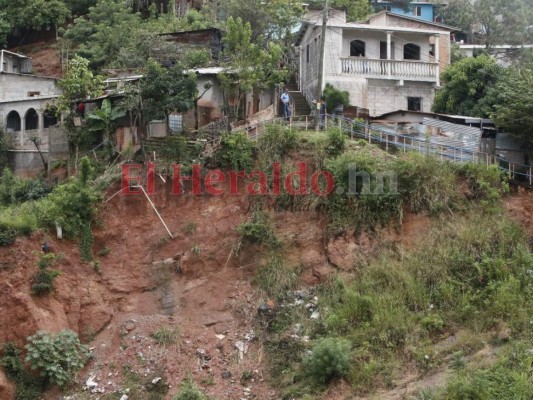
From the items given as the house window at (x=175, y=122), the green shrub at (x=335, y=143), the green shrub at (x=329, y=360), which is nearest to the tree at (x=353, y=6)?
the house window at (x=175, y=122)

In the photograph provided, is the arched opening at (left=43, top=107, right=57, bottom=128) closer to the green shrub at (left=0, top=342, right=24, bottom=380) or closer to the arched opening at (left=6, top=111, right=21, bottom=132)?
the arched opening at (left=6, top=111, right=21, bottom=132)

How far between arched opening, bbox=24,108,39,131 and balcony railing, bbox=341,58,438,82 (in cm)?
1005

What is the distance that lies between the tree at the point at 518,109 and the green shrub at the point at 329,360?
7546mm

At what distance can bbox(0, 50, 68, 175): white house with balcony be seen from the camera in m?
23.6

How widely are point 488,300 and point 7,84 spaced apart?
18.4 metres

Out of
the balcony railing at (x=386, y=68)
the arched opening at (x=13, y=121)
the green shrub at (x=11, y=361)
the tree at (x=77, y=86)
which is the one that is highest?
the balcony railing at (x=386, y=68)

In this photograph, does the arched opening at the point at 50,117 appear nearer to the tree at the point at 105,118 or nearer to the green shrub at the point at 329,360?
the tree at the point at 105,118

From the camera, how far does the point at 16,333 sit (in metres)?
17.0

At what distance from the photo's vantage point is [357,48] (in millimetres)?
26000

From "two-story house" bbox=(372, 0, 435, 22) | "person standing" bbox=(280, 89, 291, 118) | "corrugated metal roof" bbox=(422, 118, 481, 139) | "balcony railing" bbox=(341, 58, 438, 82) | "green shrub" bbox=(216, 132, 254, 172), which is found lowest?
"green shrub" bbox=(216, 132, 254, 172)

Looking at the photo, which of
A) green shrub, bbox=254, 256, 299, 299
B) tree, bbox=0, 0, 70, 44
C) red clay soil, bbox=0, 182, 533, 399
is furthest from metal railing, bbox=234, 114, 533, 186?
tree, bbox=0, 0, 70, 44

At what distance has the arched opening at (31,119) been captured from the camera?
25.3m

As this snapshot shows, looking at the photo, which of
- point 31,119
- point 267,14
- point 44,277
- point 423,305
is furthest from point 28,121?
point 423,305

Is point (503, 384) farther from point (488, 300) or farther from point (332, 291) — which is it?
point (332, 291)
